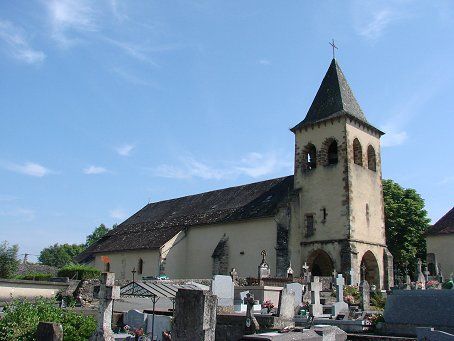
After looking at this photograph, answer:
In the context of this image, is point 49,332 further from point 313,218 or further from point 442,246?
point 442,246

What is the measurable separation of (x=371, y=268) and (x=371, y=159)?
7.47m

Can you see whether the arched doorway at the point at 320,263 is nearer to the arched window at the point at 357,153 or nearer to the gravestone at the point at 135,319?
the arched window at the point at 357,153

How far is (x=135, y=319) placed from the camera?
13805 millimetres

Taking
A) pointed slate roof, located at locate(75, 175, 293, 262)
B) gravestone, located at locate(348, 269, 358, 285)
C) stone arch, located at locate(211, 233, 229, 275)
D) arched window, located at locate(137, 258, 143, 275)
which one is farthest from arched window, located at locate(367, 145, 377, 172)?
arched window, located at locate(137, 258, 143, 275)

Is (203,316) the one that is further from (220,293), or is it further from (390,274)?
A: (390,274)

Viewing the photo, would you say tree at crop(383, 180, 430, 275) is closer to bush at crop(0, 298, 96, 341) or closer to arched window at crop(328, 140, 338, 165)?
arched window at crop(328, 140, 338, 165)

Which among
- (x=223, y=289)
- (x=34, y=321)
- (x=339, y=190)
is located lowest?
(x=34, y=321)

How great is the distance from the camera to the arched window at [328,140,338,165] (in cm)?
3143

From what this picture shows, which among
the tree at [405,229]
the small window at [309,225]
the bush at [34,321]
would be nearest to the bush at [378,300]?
the small window at [309,225]

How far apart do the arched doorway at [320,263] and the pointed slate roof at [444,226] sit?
8558 mm

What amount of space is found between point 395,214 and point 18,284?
30.5 meters

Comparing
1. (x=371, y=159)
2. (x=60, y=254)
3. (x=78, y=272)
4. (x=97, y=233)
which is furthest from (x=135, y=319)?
(x=60, y=254)

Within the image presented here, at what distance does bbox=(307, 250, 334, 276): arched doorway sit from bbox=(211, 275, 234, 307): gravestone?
39.8 feet

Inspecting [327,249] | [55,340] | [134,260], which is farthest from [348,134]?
[55,340]
